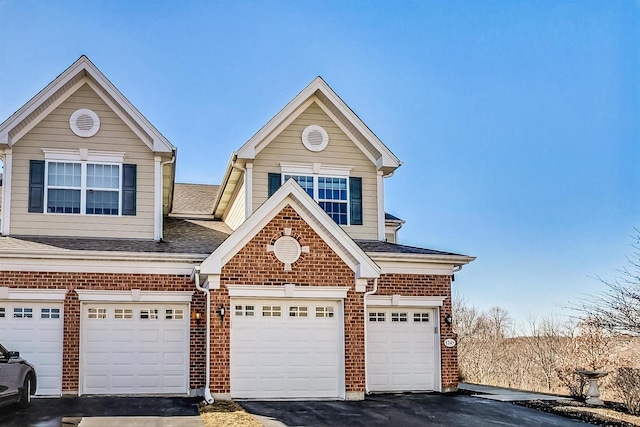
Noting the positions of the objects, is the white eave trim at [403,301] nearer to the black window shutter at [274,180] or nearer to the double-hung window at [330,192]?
the double-hung window at [330,192]

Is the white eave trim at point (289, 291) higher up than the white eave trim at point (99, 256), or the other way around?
the white eave trim at point (99, 256)

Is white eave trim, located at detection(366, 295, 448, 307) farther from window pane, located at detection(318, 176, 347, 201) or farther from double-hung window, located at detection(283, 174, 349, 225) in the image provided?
window pane, located at detection(318, 176, 347, 201)

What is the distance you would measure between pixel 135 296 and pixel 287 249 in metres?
3.84

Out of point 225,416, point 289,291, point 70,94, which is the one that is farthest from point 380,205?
point 70,94

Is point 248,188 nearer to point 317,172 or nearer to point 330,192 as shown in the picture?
point 317,172

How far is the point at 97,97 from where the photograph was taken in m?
18.9

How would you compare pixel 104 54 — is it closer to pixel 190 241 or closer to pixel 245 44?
pixel 245 44

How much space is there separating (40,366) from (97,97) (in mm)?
6997

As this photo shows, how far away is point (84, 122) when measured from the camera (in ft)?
61.6

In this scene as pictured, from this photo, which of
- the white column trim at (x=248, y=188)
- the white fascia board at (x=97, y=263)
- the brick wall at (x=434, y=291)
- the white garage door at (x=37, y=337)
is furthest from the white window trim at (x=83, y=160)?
the brick wall at (x=434, y=291)

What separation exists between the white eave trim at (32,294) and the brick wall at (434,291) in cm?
780

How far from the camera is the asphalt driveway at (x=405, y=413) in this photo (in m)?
13.7

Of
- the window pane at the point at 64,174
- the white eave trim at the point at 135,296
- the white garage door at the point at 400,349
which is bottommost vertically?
the white garage door at the point at 400,349

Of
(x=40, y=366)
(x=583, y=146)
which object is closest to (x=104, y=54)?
(x=40, y=366)
